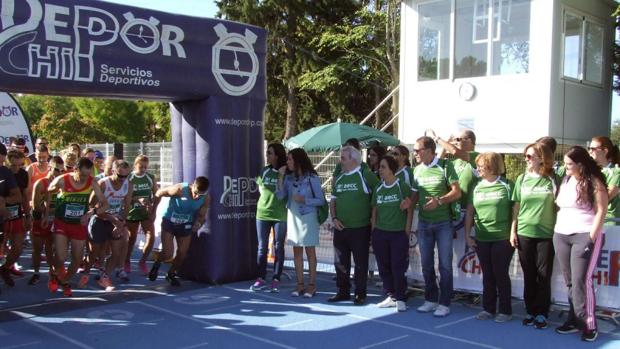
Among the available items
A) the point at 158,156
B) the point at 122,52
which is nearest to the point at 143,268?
the point at 122,52

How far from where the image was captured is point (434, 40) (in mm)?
Result: 14742

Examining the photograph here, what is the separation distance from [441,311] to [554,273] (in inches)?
48.4

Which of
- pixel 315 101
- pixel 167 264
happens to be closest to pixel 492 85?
pixel 167 264

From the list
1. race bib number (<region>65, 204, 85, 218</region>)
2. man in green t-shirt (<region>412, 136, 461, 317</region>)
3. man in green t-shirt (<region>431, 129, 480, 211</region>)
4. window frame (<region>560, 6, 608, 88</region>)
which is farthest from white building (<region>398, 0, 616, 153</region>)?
race bib number (<region>65, 204, 85, 218</region>)

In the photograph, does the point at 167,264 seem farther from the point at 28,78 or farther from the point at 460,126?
the point at 460,126

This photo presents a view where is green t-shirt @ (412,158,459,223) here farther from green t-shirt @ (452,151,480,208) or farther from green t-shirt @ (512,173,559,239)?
green t-shirt @ (512,173,559,239)

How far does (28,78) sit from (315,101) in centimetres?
2200

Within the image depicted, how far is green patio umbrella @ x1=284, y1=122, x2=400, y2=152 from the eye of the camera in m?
12.7

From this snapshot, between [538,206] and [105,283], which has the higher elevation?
[538,206]

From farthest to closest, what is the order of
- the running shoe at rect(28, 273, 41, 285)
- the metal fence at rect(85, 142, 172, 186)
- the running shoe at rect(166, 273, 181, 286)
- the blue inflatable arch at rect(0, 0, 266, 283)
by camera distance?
the metal fence at rect(85, 142, 172, 186)
the running shoe at rect(28, 273, 41, 285)
the running shoe at rect(166, 273, 181, 286)
the blue inflatable arch at rect(0, 0, 266, 283)

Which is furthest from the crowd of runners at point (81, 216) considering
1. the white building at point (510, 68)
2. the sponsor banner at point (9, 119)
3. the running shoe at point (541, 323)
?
the white building at point (510, 68)

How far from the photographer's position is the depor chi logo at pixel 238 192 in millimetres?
7852

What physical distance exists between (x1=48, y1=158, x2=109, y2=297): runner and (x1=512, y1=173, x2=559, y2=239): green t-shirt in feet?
15.2

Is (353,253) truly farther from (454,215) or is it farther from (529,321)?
(529,321)
